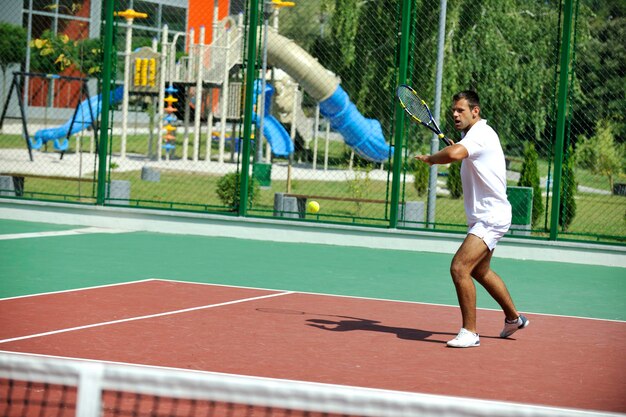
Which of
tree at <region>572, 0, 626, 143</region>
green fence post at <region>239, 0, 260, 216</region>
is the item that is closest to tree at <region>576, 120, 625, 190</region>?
tree at <region>572, 0, 626, 143</region>

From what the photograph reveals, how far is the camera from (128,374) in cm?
319

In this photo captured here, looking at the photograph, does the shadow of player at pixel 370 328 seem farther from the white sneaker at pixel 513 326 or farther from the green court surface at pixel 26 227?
the green court surface at pixel 26 227

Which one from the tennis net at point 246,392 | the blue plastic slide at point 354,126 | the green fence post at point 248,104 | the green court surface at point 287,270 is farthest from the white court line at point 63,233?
the blue plastic slide at point 354,126

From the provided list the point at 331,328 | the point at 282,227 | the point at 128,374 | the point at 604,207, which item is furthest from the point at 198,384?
the point at 604,207

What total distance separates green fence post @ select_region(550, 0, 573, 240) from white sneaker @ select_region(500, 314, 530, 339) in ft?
17.3

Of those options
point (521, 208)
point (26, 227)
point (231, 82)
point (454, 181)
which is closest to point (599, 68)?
point (231, 82)

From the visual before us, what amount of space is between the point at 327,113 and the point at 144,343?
65.3ft

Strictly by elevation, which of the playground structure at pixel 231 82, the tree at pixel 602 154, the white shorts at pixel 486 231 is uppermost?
the playground structure at pixel 231 82

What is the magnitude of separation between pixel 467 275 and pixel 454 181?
13.0 metres

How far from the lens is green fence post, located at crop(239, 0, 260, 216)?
14.0 metres

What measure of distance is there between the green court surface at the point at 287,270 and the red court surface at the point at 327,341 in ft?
2.21

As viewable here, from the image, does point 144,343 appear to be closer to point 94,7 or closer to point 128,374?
point 128,374

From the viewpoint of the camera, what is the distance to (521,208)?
1410 cm

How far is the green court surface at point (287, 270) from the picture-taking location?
10.0m
